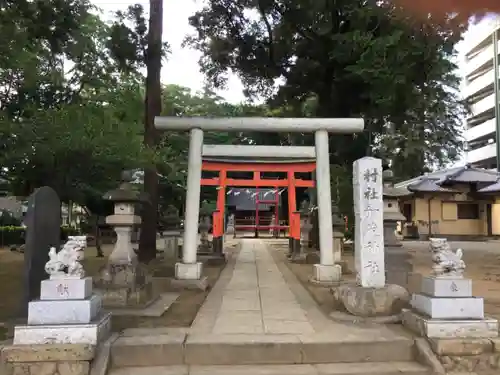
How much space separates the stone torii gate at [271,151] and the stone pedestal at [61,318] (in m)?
4.52

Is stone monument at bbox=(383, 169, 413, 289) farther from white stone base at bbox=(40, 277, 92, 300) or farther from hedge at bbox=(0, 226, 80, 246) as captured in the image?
hedge at bbox=(0, 226, 80, 246)

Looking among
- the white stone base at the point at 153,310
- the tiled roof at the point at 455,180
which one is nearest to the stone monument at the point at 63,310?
the white stone base at the point at 153,310

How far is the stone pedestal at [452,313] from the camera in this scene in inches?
202

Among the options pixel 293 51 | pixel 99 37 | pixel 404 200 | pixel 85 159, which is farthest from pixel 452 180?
pixel 85 159

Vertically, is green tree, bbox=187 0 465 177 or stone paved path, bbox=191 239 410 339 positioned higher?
green tree, bbox=187 0 465 177

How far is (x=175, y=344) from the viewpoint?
16.8 ft

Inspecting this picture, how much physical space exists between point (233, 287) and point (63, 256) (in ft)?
17.4

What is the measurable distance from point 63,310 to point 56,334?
24 centimetres

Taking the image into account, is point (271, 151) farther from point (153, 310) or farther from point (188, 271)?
point (153, 310)

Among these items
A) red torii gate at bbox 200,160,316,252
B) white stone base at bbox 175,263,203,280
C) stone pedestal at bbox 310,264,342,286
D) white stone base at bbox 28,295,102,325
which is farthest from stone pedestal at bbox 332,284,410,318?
red torii gate at bbox 200,160,316,252

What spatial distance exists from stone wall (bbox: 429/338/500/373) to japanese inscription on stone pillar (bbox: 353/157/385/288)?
160 centimetres

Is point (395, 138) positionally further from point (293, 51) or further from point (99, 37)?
point (99, 37)

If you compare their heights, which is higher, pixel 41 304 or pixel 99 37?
pixel 99 37

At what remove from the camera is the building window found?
30.7 metres
